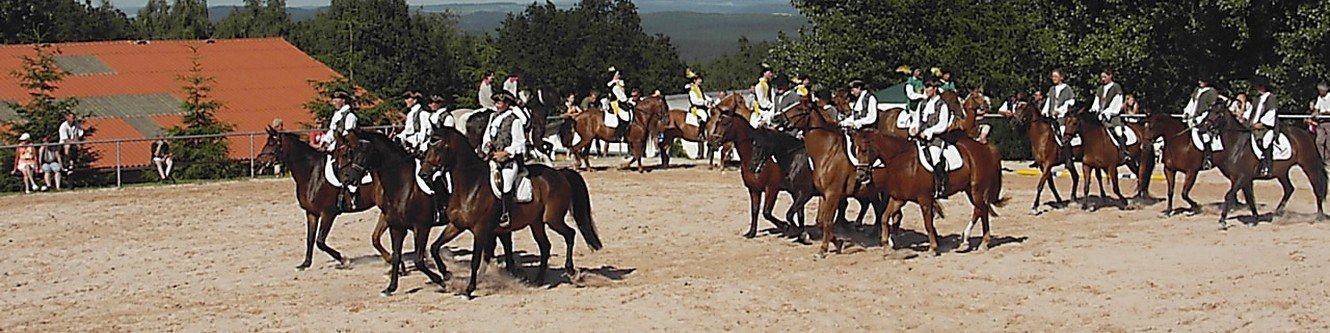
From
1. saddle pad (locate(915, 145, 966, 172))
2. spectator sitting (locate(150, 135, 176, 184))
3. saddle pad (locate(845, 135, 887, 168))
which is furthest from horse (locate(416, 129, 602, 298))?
spectator sitting (locate(150, 135, 176, 184))

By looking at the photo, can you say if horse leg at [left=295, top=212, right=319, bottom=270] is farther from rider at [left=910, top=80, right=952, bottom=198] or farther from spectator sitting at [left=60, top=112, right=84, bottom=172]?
spectator sitting at [left=60, top=112, right=84, bottom=172]

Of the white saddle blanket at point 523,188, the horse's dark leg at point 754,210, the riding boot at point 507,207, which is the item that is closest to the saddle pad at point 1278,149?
the horse's dark leg at point 754,210

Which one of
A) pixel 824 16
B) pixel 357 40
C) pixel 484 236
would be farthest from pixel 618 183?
pixel 357 40

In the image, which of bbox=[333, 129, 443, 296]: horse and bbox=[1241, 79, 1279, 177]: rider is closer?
bbox=[333, 129, 443, 296]: horse

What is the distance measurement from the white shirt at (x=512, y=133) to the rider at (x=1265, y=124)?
31.1ft

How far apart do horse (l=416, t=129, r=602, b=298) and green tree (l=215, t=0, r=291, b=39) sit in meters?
72.0

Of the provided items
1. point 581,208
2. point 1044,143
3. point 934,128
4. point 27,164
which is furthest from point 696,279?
point 27,164

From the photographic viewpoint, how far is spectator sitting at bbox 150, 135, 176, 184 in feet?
92.4

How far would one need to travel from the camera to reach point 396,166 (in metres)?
14.5

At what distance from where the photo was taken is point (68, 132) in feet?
90.6

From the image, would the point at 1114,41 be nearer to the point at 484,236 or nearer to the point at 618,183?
the point at 618,183

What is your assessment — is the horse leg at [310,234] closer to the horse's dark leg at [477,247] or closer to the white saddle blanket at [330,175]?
the white saddle blanket at [330,175]

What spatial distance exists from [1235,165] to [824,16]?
2756 centimetres

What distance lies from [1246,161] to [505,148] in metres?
9.55
